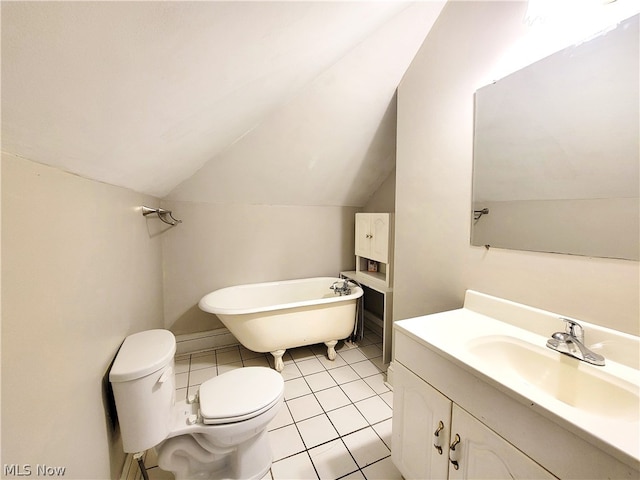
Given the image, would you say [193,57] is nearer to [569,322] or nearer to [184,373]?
[569,322]

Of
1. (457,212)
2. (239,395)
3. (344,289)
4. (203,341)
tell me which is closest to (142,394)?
(239,395)

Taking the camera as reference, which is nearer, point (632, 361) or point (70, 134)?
point (70, 134)

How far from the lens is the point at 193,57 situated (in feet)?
2.16

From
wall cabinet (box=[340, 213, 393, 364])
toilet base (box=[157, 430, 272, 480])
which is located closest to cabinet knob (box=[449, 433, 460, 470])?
toilet base (box=[157, 430, 272, 480])


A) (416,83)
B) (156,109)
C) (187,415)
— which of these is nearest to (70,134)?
(156,109)

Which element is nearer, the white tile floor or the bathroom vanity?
the bathroom vanity

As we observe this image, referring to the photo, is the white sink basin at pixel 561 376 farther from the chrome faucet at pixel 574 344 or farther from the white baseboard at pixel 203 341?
the white baseboard at pixel 203 341

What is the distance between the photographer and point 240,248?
252cm

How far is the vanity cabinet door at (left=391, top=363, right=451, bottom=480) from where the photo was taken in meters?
0.93

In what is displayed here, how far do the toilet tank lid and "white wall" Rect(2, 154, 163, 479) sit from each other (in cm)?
5

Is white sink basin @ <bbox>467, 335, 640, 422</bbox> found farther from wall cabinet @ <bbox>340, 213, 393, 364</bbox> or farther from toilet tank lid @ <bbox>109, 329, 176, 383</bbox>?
toilet tank lid @ <bbox>109, 329, 176, 383</bbox>

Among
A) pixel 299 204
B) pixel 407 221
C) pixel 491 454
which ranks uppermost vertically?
pixel 299 204

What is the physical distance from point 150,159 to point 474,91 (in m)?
1.63

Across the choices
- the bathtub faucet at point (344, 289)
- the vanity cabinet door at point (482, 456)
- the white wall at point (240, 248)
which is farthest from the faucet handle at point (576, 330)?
the white wall at point (240, 248)
